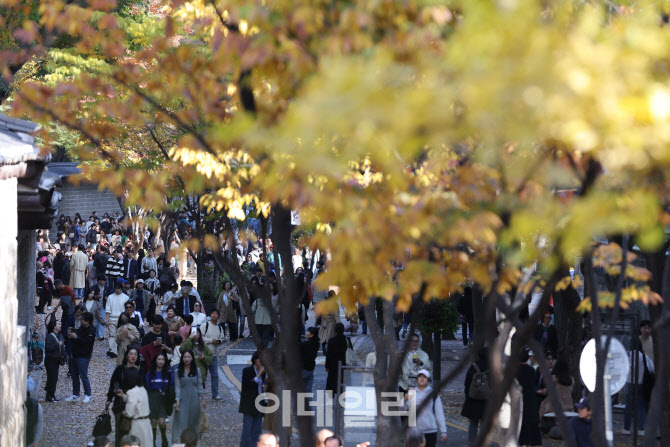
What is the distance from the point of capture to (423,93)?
3.08m

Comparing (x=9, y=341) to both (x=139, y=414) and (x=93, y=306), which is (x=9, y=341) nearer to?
(x=139, y=414)

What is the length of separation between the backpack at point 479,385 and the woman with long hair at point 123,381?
4722 mm

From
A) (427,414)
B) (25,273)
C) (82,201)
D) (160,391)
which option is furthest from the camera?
(82,201)

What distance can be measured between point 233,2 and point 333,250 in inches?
55.3

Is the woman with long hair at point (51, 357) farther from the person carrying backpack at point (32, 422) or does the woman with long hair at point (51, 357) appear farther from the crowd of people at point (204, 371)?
the person carrying backpack at point (32, 422)

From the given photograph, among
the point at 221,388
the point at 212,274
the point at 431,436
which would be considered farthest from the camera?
the point at 212,274

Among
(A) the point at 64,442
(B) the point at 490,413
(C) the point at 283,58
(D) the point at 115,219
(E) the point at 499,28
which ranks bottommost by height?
(A) the point at 64,442

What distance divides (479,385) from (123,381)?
504 cm

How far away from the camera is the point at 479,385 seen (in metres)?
11.8

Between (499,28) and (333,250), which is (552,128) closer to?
(499,28)

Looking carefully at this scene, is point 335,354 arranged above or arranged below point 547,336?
below

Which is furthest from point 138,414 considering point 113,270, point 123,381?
point 113,270

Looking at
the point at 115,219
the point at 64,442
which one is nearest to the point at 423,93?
the point at 64,442

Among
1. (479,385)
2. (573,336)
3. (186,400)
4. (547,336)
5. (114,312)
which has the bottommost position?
(186,400)
